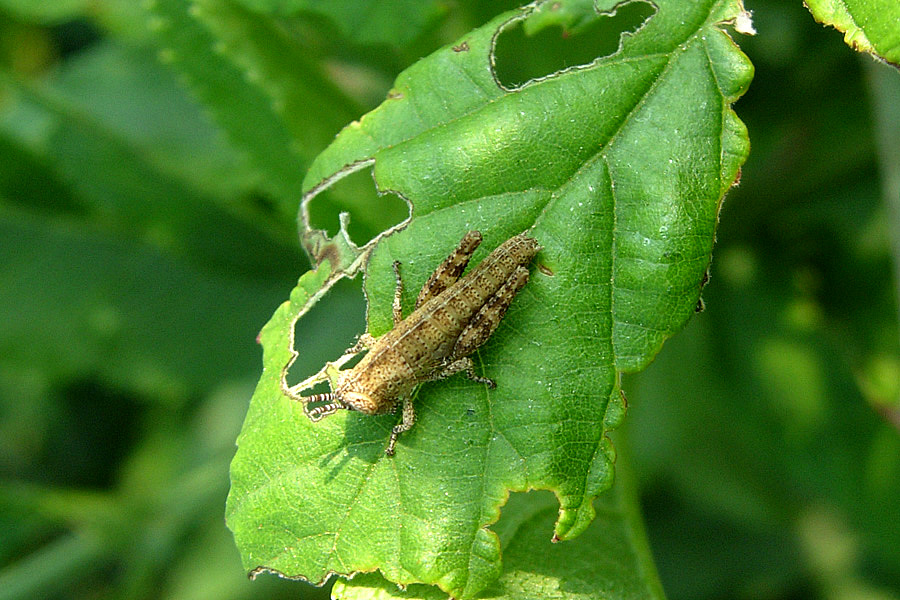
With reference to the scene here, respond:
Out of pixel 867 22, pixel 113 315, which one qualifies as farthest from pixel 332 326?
pixel 867 22

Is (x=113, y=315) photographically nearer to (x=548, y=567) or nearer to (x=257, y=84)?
(x=257, y=84)

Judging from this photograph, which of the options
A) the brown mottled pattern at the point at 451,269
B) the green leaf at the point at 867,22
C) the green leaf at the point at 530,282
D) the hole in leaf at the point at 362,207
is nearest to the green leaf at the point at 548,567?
the green leaf at the point at 530,282

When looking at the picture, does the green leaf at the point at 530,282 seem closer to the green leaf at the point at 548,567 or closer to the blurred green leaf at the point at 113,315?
the green leaf at the point at 548,567

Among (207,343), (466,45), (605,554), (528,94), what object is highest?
(466,45)

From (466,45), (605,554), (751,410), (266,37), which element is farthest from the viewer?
(751,410)

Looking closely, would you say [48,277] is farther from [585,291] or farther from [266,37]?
[585,291]

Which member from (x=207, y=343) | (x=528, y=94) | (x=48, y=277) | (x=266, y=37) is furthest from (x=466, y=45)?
(x=48, y=277)

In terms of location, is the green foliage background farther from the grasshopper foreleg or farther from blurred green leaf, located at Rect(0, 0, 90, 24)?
the grasshopper foreleg
